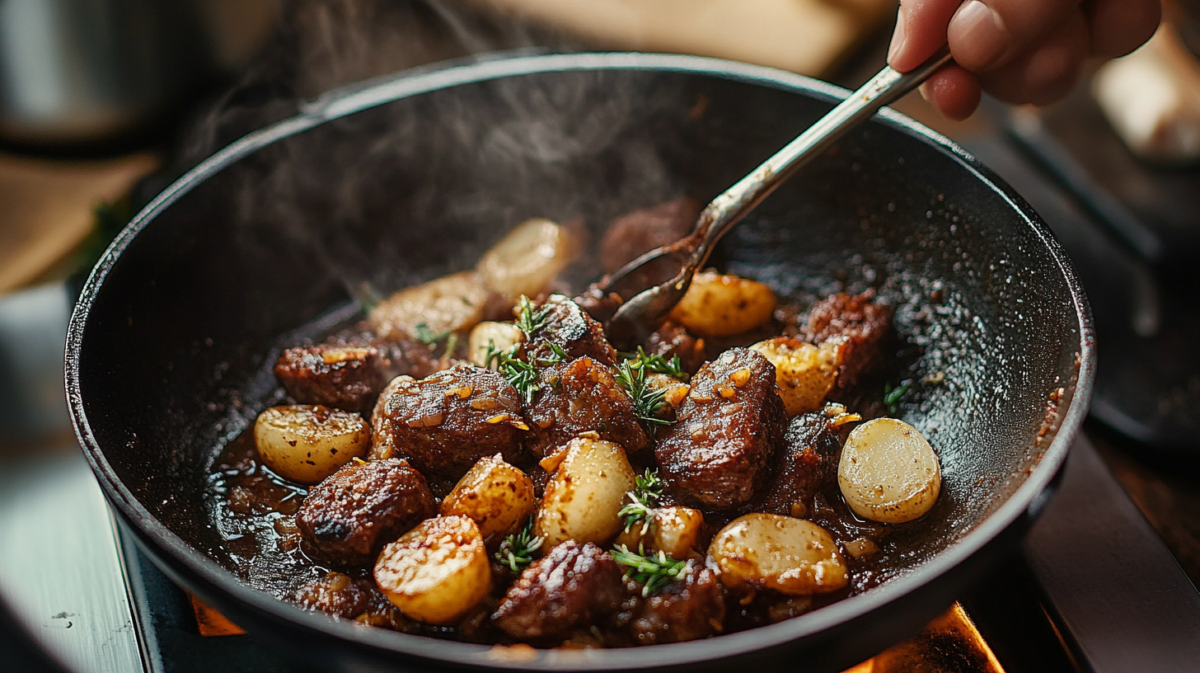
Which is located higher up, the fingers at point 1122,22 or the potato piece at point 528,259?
the fingers at point 1122,22

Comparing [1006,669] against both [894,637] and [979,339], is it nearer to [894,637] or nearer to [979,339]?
[894,637]

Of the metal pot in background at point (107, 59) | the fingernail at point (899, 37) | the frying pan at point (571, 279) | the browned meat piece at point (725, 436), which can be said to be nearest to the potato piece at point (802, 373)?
the browned meat piece at point (725, 436)

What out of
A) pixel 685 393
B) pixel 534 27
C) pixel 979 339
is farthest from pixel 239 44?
pixel 979 339

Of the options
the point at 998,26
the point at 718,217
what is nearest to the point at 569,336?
the point at 718,217

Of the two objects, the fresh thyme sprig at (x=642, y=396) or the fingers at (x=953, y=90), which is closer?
the fresh thyme sprig at (x=642, y=396)

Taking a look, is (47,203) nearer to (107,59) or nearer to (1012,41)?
(107,59)

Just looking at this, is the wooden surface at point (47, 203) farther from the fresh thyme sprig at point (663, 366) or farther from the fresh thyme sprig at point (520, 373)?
the fresh thyme sprig at point (663, 366)

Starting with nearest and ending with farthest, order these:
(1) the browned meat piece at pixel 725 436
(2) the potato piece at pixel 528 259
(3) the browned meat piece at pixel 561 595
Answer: (3) the browned meat piece at pixel 561 595
(1) the browned meat piece at pixel 725 436
(2) the potato piece at pixel 528 259

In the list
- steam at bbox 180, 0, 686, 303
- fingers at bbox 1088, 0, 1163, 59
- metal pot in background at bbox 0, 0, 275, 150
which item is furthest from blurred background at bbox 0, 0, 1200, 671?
fingers at bbox 1088, 0, 1163, 59

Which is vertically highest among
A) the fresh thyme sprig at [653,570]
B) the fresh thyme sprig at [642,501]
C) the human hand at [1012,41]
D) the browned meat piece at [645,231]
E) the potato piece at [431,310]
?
the human hand at [1012,41]
